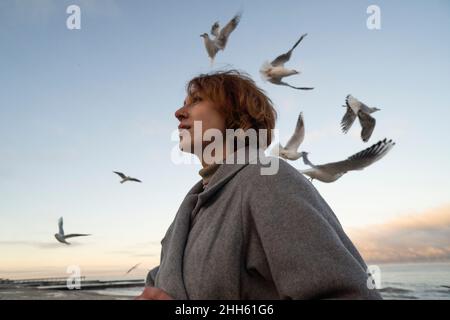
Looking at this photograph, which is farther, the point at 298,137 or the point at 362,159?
the point at 298,137

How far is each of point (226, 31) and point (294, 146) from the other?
1.89m

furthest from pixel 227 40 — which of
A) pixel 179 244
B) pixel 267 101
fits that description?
pixel 179 244


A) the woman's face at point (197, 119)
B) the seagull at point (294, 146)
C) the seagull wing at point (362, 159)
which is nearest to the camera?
the woman's face at point (197, 119)

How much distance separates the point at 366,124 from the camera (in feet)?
17.9

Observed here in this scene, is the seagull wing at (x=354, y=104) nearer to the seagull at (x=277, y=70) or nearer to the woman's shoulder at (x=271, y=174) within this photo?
the seagull at (x=277, y=70)

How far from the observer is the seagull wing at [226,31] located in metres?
5.88

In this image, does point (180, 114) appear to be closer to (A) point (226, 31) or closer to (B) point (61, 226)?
(A) point (226, 31)

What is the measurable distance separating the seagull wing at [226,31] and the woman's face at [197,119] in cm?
435

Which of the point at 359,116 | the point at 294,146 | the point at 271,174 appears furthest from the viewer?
the point at 359,116

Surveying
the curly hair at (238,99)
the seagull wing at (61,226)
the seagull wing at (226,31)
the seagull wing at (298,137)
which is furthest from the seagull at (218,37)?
the curly hair at (238,99)

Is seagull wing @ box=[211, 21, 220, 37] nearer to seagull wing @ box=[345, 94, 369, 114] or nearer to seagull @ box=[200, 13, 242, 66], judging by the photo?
seagull @ box=[200, 13, 242, 66]

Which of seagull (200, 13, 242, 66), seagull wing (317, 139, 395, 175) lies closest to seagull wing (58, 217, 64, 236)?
seagull (200, 13, 242, 66)

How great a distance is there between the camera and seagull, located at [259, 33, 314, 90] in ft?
17.5

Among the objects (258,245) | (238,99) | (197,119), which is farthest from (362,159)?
(258,245)
